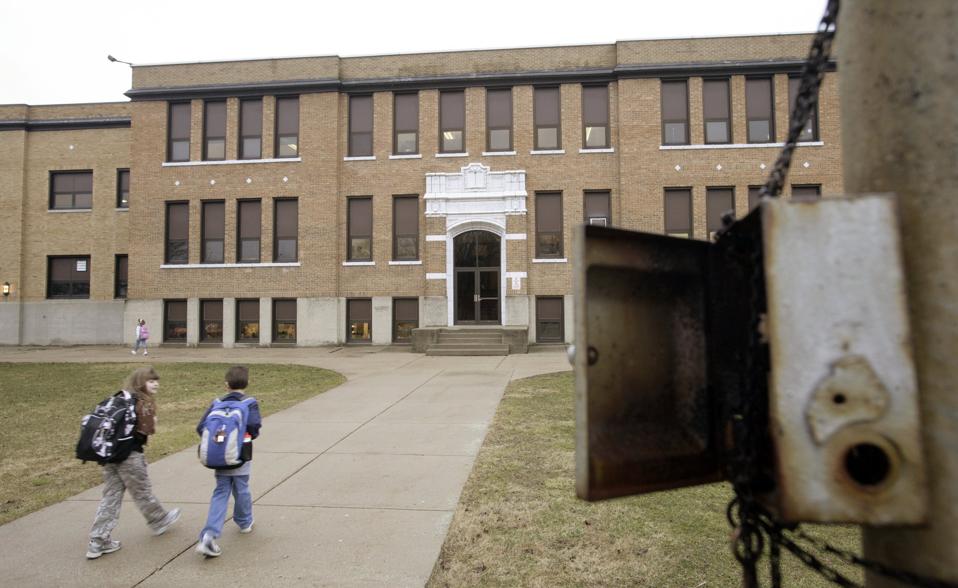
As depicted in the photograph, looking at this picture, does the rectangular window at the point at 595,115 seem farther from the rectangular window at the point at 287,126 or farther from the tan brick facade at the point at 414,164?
the rectangular window at the point at 287,126

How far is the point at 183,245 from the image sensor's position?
78.6 feet

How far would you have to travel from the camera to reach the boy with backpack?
4184mm

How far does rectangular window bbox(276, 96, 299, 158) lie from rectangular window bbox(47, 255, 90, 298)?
A: 36.9 feet

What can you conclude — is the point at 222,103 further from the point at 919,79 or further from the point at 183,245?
the point at 919,79

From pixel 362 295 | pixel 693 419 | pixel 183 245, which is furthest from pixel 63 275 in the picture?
pixel 693 419

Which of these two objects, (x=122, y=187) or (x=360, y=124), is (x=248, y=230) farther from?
(x=122, y=187)

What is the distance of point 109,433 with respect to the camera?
168 inches

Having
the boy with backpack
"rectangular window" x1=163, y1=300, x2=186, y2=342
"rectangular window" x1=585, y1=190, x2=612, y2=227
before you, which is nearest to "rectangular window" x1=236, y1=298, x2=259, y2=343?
"rectangular window" x1=163, y1=300, x2=186, y2=342

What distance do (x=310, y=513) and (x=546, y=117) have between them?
20164 mm

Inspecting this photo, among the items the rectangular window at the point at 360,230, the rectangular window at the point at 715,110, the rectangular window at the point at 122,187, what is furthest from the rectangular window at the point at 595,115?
the rectangular window at the point at 122,187

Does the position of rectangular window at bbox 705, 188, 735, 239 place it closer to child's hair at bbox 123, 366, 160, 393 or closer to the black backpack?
child's hair at bbox 123, 366, 160, 393

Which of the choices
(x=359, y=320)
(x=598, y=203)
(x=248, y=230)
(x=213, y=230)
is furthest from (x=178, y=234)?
(x=598, y=203)

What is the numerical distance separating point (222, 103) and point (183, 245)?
6099 mm

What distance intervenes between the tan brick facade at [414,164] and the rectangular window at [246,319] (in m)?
0.34
